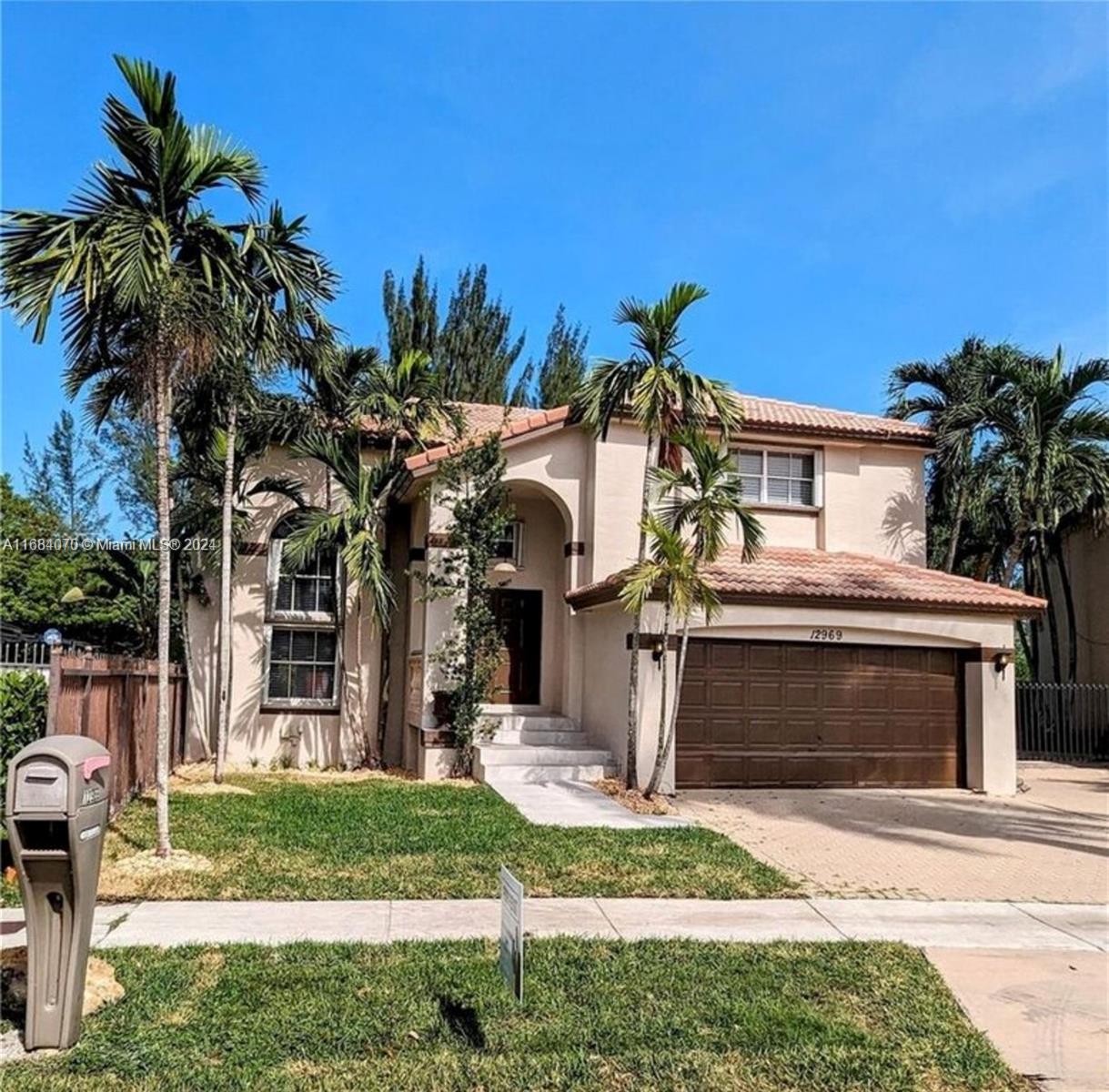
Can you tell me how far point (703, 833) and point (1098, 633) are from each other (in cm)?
1692

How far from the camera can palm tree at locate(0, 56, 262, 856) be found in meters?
8.59

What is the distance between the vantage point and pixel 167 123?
29.3ft

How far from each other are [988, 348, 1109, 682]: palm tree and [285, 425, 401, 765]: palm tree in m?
11.5

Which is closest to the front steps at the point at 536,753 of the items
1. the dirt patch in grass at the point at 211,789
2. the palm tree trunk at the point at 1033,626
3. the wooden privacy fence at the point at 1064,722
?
the dirt patch in grass at the point at 211,789

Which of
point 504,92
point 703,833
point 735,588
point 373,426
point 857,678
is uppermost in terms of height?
point 504,92

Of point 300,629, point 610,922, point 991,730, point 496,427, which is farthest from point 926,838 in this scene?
point 300,629

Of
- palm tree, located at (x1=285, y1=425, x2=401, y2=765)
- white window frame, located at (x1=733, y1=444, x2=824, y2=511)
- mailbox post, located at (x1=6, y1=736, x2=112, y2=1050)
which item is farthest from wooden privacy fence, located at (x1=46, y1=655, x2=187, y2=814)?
white window frame, located at (x1=733, y1=444, x2=824, y2=511)

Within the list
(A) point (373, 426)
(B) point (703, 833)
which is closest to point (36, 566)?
(A) point (373, 426)

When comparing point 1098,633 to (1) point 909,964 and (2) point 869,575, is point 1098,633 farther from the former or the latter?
(1) point 909,964

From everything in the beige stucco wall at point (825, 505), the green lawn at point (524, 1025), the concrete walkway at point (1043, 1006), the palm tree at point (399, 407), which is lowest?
the concrete walkway at point (1043, 1006)

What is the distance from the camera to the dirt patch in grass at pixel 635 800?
12.6 m

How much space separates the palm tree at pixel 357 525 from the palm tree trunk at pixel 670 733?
5.19m

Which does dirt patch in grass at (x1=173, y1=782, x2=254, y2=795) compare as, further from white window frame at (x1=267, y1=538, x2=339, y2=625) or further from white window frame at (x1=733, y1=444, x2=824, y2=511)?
white window frame at (x1=733, y1=444, x2=824, y2=511)

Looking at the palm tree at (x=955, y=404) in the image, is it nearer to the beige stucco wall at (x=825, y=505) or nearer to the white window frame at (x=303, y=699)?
the beige stucco wall at (x=825, y=505)
